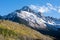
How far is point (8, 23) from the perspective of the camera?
445 ft

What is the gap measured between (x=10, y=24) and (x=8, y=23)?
4.02ft

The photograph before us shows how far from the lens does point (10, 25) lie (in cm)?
13562

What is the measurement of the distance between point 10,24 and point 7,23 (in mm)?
2285

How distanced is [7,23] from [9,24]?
18.7 feet

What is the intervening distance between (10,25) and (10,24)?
1.80 ft

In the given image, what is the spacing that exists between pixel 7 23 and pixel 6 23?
0.77 m

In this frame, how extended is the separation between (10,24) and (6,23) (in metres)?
2.44

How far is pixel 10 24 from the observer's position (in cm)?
13562

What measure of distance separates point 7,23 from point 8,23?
1556 mm

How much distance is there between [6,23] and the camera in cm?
13450

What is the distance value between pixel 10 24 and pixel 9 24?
4.10 metres

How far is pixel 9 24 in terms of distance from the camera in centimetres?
13962

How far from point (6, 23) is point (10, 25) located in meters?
2.62
